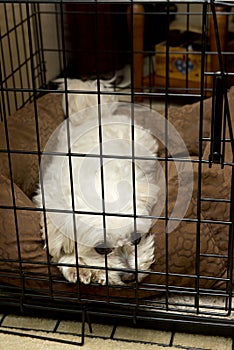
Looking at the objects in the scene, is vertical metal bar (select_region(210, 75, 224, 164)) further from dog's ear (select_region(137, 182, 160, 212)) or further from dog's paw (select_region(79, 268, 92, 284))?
dog's paw (select_region(79, 268, 92, 284))

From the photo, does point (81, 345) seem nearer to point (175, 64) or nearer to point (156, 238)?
point (156, 238)

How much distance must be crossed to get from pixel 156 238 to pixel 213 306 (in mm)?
201

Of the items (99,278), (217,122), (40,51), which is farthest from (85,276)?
(40,51)

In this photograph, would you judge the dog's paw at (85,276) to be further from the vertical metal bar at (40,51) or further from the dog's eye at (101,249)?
the vertical metal bar at (40,51)

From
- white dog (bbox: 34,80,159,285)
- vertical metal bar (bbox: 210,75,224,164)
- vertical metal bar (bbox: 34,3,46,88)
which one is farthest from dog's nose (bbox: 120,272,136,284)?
vertical metal bar (bbox: 34,3,46,88)

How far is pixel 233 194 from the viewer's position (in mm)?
1234

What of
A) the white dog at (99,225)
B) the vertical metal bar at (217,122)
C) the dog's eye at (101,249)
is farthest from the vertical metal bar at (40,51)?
the vertical metal bar at (217,122)

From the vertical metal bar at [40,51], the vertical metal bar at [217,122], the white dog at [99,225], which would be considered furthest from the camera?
the vertical metal bar at [40,51]

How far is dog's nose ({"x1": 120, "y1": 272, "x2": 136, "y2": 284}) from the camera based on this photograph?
1.40 m

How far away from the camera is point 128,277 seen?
141cm

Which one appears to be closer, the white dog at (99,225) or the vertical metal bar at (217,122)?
the vertical metal bar at (217,122)

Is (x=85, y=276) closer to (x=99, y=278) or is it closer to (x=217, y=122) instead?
(x=99, y=278)

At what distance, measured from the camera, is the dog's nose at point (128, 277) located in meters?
1.40

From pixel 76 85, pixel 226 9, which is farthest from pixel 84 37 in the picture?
pixel 76 85
